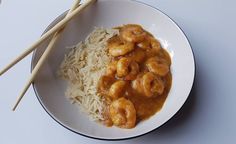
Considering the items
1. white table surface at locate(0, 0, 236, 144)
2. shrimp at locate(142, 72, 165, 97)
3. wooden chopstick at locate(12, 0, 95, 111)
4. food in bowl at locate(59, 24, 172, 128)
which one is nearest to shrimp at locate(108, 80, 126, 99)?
food in bowl at locate(59, 24, 172, 128)

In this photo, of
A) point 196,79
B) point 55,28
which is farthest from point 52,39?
point 196,79

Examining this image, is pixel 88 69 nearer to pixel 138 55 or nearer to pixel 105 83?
pixel 105 83

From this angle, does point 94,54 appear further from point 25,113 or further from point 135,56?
point 25,113

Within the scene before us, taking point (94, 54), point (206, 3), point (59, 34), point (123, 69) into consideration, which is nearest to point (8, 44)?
point (59, 34)

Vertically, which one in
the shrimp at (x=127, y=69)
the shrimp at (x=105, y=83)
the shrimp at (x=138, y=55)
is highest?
the shrimp at (x=138, y=55)

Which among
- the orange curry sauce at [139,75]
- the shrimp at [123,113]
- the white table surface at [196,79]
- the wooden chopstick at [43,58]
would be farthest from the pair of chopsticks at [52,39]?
the shrimp at [123,113]

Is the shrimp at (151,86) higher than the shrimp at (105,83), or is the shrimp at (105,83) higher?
the shrimp at (105,83)

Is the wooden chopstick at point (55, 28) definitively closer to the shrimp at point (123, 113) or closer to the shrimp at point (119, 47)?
the shrimp at point (119, 47)
